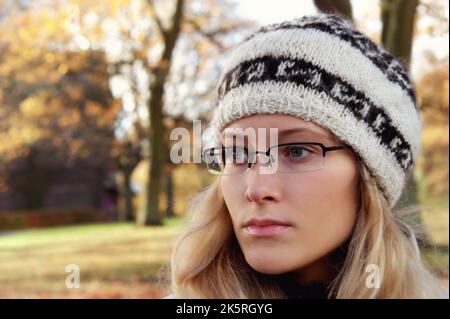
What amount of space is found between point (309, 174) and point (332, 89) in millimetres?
310

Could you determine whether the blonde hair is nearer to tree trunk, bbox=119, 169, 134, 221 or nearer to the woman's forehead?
the woman's forehead

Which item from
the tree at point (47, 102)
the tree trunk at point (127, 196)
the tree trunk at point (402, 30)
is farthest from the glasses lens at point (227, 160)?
the tree trunk at point (127, 196)

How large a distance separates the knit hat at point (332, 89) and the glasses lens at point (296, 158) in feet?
0.32

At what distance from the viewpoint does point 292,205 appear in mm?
1692

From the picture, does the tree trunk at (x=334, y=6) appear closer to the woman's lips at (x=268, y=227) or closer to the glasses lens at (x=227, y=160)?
the glasses lens at (x=227, y=160)

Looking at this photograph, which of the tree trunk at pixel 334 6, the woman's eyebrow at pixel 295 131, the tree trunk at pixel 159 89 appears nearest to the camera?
the woman's eyebrow at pixel 295 131

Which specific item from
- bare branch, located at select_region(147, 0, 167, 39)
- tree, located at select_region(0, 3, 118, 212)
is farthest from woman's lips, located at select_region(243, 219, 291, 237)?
bare branch, located at select_region(147, 0, 167, 39)

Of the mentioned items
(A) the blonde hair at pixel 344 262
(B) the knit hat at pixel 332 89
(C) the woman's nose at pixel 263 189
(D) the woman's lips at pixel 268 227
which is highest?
(B) the knit hat at pixel 332 89

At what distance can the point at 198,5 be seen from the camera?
1309 cm

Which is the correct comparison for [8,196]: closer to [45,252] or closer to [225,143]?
[45,252]

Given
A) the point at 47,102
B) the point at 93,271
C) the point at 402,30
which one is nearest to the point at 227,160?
the point at 402,30

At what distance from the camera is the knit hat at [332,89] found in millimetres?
1801

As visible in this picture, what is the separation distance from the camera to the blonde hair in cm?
178
